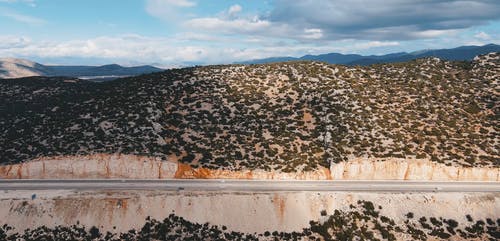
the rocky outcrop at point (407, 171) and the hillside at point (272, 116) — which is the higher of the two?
the hillside at point (272, 116)

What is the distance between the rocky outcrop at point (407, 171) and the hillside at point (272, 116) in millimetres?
1143

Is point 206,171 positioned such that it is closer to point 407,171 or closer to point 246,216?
point 246,216

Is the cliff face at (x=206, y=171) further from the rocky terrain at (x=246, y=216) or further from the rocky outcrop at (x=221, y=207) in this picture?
the rocky terrain at (x=246, y=216)

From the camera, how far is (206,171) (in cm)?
5856

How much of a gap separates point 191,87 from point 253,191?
33367 millimetres

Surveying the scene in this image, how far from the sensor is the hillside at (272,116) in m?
61.2

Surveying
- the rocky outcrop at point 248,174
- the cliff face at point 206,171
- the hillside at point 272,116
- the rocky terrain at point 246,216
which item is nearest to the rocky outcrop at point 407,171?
the cliff face at point 206,171

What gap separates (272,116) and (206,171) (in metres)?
18.8

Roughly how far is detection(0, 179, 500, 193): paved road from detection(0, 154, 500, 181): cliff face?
1166mm

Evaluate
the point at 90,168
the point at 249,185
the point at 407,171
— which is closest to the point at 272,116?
the point at 249,185

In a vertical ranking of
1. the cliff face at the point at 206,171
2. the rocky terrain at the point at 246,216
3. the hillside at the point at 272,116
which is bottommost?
the rocky terrain at the point at 246,216

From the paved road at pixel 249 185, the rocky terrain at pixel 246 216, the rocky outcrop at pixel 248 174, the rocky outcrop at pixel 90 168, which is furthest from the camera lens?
the rocky outcrop at pixel 248 174

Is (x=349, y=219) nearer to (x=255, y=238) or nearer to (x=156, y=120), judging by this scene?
(x=255, y=238)

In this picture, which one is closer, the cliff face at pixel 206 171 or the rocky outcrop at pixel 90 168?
the rocky outcrop at pixel 90 168
